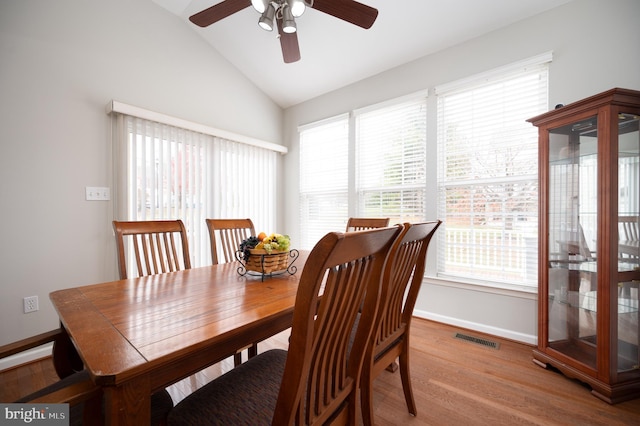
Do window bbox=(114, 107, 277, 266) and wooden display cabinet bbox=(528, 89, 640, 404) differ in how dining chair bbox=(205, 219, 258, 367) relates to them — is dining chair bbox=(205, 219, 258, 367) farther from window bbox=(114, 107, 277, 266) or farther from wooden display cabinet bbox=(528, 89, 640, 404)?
wooden display cabinet bbox=(528, 89, 640, 404)

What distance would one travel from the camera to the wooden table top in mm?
662

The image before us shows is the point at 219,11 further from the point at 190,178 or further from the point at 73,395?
the point at 73,395

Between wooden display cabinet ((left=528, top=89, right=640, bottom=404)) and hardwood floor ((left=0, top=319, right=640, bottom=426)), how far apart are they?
131 millimetres

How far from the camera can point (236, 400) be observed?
90 centimetres

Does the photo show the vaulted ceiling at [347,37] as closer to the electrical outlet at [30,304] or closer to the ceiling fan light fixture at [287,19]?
the ceiling fan light fixture at [287,19]

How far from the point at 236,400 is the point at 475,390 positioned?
1550mm

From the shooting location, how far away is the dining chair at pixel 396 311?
1.10m

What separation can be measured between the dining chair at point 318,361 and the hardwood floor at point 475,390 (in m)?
0.79

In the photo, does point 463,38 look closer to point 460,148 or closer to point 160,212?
point 460,148

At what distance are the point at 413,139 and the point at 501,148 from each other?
0.82 metres

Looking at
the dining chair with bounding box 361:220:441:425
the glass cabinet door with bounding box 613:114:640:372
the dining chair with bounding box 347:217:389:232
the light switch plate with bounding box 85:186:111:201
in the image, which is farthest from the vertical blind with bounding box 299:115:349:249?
the glass cabinet door with bounding box 613:114:640:372

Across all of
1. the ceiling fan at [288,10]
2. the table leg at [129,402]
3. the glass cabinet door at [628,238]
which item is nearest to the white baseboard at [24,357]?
the table leg at [129,402]

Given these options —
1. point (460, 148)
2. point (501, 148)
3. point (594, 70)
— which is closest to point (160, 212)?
point (460, 148)

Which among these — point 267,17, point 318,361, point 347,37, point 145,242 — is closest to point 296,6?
point 267,17
